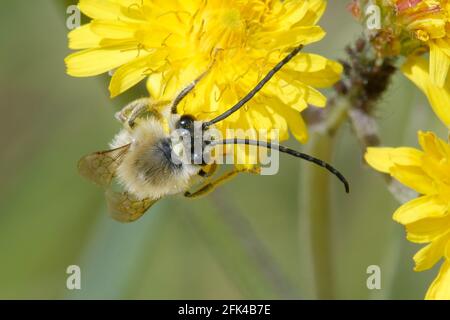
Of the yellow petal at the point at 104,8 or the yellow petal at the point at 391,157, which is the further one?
the yellow petal at the point at 391,157

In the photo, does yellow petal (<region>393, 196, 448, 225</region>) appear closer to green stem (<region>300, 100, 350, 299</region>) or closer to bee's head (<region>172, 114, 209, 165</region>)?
green stem (<region>300, 100, 350, 299</region>)

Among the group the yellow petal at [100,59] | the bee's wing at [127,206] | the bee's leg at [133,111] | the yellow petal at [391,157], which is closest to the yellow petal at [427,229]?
the yellow petal at [391,157]

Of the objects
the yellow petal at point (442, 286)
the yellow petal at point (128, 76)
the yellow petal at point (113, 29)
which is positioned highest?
the yellow petal at point (113, 29)

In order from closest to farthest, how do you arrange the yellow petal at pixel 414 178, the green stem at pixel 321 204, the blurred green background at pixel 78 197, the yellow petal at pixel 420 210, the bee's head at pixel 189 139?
1. the bee's head at pixel 189 139
2. the yellow petal at pixel 420 210
3. the yellow petal at pixel 414 178
4. the green stem at pixel 321 204
5. the blurred green background at pixel 78 197

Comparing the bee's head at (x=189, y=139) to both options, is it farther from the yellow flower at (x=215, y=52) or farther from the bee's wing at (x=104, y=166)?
the bee's wing at (x=104, y=166)
